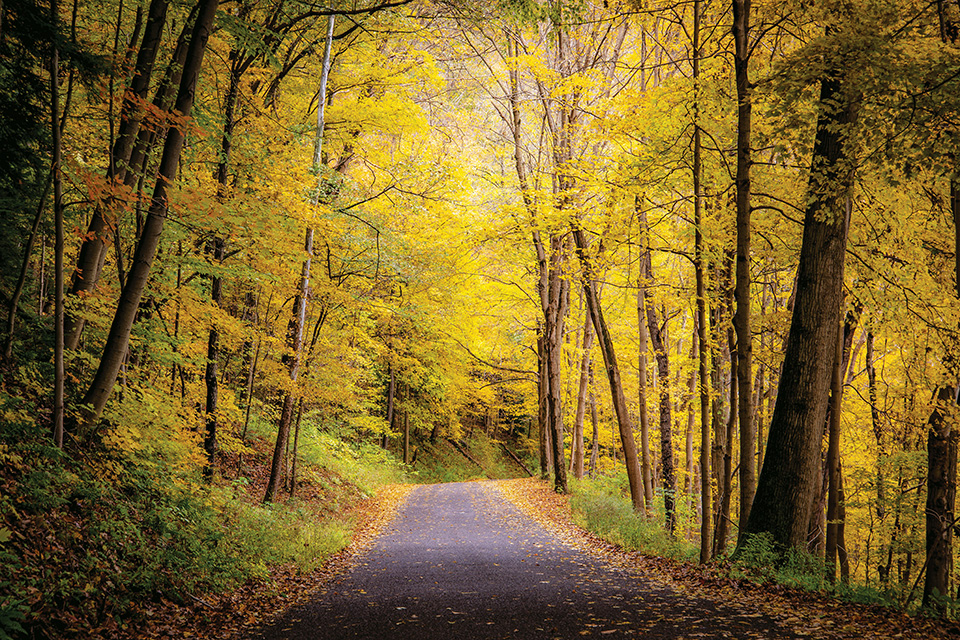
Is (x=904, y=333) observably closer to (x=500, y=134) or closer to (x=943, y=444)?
(x=943, y=444)

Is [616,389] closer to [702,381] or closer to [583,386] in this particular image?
[583,386]

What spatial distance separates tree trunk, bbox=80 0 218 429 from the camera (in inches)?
257

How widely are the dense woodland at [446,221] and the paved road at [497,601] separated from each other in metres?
1.77

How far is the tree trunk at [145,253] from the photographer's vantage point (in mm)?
6535

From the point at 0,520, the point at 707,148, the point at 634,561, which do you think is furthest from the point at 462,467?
the point at 0,520

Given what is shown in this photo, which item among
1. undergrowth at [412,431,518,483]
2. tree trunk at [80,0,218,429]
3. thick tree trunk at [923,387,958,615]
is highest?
tree trunk at [80,0,218,429]

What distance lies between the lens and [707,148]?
947 centimetres

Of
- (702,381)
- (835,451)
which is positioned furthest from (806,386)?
(835,451)

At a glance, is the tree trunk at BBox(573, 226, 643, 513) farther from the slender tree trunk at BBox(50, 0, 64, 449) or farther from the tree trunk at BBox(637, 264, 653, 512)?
the slender tree trunk at BBox(50, 0, 64, 449)

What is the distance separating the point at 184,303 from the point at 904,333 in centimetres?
1102

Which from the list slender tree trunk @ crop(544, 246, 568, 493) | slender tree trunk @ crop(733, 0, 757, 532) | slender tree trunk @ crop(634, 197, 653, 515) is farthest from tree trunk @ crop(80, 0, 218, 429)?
slender tree trunk @ crop(544, 246, 568, 493)

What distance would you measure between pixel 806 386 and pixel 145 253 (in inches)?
331

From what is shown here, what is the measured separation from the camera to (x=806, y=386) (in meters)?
7.38

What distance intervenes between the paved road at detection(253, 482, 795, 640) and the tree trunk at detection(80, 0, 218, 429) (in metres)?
3.46
